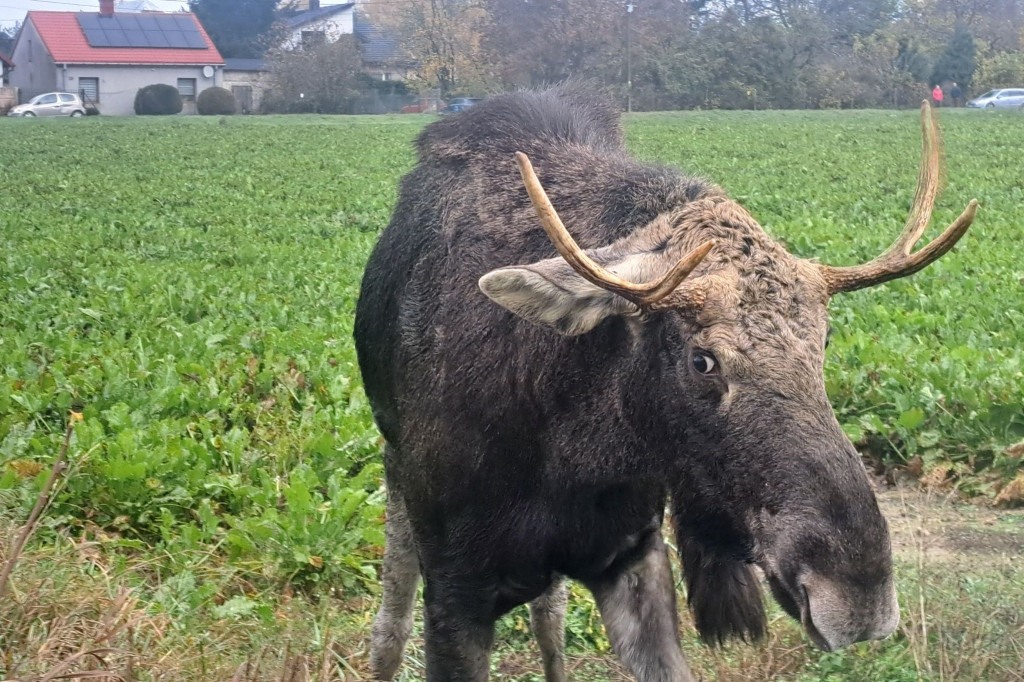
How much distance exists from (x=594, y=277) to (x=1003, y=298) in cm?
782

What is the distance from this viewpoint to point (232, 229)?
1705cm

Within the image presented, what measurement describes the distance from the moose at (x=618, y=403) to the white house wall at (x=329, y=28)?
6178 cm

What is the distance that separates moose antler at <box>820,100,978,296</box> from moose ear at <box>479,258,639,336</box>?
0.67 metres

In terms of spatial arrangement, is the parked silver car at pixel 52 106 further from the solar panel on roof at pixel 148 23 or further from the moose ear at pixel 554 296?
the moose ear at pixel 554 296

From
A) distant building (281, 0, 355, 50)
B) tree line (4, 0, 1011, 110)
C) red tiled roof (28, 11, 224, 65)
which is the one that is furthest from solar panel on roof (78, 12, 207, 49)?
distant building (281, 0, 355, 50)

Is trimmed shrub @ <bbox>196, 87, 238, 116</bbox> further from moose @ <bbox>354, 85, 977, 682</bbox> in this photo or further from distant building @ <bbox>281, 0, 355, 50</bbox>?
moose @ <bbox>354, 85, 977, 682</bbox>

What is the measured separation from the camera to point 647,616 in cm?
404

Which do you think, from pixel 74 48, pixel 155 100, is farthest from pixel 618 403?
A: pixel 155 100

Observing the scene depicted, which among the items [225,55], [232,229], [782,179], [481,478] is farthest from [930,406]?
[225,55]

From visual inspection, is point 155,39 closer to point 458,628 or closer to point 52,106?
point 52,106

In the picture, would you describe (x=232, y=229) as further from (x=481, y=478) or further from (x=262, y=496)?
(x=481, y=478)

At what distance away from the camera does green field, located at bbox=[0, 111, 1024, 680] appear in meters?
4.68

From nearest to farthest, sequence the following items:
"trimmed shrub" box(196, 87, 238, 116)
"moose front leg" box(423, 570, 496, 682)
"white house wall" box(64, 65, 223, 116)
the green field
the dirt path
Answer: "moose front leg" box(423, 570, 496, 682) < the green field < the dirt path < "white house wall" box(64, 65, 223, 116) < "trimmed shrub" box(196, 87, 238, 116)

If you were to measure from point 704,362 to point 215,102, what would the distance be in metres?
66.4
